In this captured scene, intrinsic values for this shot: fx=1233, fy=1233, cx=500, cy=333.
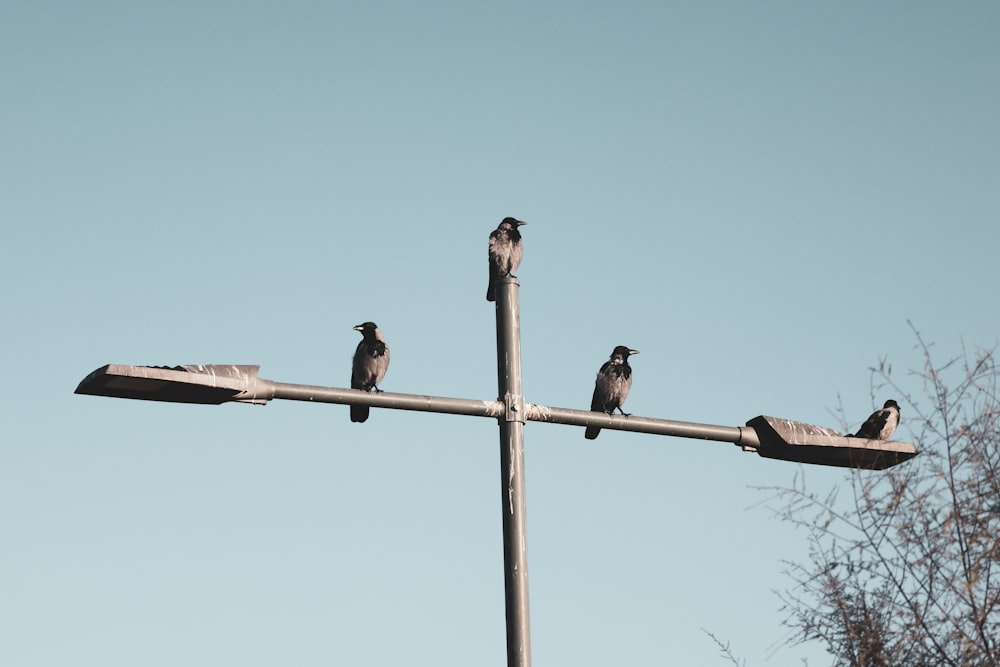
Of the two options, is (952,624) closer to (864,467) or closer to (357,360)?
(864,467)

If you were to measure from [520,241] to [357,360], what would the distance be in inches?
206

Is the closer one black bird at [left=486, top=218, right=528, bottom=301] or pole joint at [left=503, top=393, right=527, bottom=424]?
pole joint at [left=503, top=393, right=527, bottom=424]

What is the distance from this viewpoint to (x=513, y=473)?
5645 mm

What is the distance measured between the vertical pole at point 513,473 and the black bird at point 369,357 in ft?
20.2

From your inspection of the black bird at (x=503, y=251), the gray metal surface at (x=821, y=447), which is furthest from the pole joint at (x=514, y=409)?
the black bird at (x=503, y=251)

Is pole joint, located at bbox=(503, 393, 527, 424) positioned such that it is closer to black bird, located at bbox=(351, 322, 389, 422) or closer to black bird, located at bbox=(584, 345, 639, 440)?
Answer: black bird, located at bbox=(584, 345, 639, 440)

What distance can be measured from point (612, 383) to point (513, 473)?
20.6 feet

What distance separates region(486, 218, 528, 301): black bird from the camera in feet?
27.5

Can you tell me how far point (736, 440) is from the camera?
21.7ft

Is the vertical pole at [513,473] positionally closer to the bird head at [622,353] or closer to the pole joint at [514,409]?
the pole joint at [514,409]

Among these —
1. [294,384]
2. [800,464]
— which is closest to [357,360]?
[800,464]

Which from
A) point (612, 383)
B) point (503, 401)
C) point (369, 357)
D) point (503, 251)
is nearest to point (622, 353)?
point (612, 383)

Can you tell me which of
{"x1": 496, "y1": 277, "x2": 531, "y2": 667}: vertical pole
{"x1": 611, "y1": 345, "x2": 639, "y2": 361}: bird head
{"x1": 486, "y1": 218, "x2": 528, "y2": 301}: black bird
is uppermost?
→ {"x1": 611, "y1": 345, "x2": 639, "y2": 361}: bird head

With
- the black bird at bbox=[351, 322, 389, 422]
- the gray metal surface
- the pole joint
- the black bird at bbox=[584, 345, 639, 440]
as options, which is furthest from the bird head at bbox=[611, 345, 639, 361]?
the pole joint
